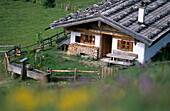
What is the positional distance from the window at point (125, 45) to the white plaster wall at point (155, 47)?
1.16m

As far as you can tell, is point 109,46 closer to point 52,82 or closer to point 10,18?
point 52,82

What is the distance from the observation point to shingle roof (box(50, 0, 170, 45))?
64.9ft

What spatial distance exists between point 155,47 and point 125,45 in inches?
94.6

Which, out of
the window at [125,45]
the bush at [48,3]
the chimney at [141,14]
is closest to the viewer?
the chimney at [141,14]

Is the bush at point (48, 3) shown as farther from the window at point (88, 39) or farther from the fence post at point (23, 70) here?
the fence post at point (23, 70)

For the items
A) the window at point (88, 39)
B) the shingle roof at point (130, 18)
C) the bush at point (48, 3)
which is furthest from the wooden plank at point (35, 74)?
the bush at point (48, 3)

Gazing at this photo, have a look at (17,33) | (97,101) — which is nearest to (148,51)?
(97,101)

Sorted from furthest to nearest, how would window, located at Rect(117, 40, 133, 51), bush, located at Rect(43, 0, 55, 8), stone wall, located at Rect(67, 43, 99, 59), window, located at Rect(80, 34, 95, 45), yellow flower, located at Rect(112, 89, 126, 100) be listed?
bush, located at Rect(43, 0, 55, 8), window, located at Rect(80, 34, 95, 45), stone wall, located at Rect(67, 43, 99, 59), window, located at Rect(117, 40, 133, 51), yellow flower, located at Rect(112, 89, 126, 100)

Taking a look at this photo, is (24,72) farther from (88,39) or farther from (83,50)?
(88,39)

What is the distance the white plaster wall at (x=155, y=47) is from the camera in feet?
68.6

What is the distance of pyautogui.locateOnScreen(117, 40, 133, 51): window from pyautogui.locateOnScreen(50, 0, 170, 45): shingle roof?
1.49 meters

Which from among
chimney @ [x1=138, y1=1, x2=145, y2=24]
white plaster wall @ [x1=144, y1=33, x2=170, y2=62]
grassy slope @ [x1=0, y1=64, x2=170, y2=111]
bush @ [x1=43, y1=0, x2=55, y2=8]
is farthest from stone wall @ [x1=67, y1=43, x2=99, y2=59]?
bush @ [x1=43, y1=0, x2=55, y2=8]

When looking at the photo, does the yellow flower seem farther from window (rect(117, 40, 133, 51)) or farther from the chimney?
window (rect(117, 40, 133, 51))

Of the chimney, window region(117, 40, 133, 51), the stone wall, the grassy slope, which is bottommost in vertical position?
the grassy slope
